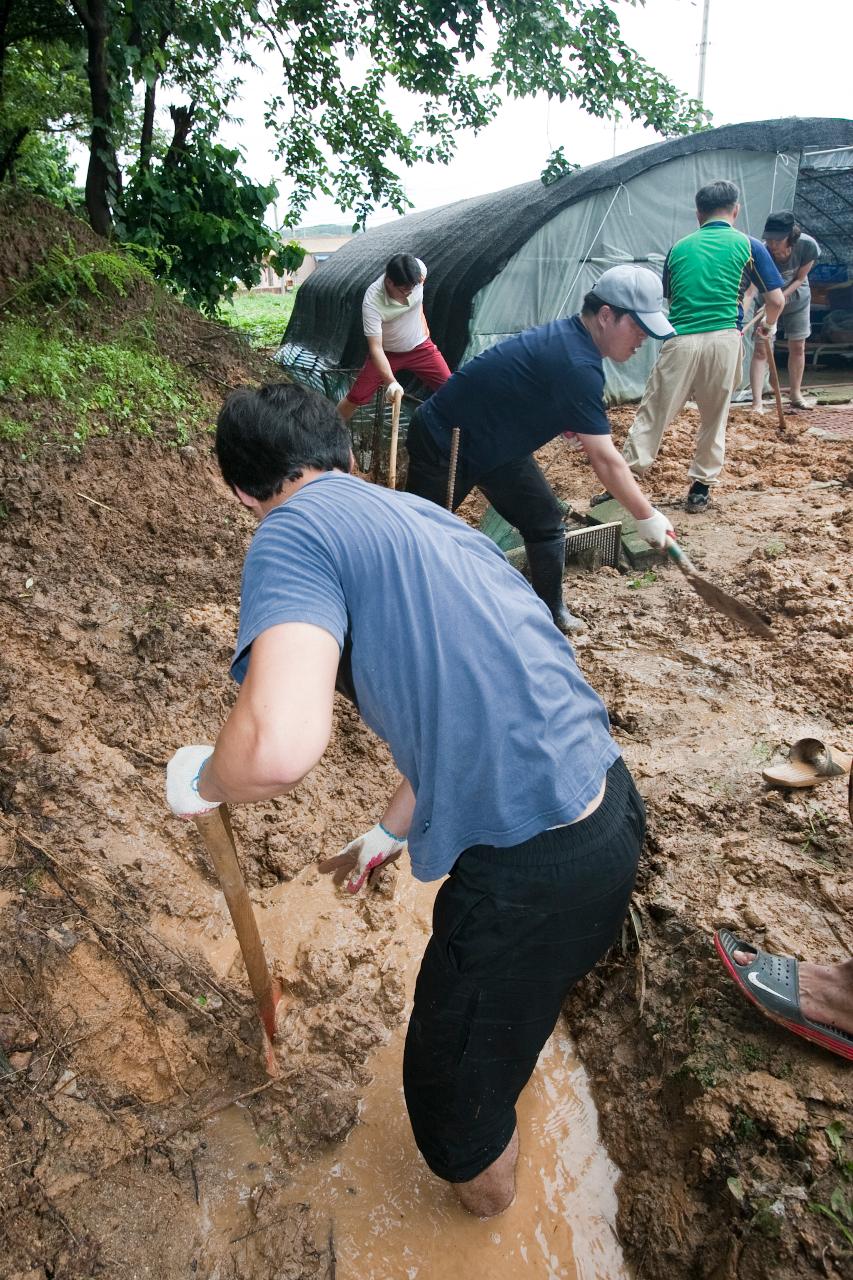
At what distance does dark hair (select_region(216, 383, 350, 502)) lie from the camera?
1537 millimetres

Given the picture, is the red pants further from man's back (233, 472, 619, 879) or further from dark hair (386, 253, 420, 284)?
man's back (233, 472, 619, 879)

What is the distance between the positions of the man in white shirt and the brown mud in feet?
8.67

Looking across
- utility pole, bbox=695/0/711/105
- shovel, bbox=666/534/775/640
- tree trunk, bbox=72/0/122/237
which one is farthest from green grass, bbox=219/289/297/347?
utility pole, bbox=695/0/711/105

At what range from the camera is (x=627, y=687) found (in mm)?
3887

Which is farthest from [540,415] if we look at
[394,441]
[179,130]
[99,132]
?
[179,130]

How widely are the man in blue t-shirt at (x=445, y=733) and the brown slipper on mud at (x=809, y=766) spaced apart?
137 centimetres

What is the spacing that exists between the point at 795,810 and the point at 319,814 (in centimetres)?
181

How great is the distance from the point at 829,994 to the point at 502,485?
2783mm

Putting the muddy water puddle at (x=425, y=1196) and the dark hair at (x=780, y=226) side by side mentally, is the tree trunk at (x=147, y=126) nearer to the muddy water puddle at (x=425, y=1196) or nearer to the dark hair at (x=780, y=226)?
the dark hair at (x=780, y=226)

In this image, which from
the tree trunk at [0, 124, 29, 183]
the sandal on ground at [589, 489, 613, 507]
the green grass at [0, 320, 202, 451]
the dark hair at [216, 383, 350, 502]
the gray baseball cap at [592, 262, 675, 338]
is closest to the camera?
the dark hair at [216, 383, 350, 502]

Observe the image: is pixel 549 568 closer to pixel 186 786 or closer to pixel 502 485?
pixel 502 485

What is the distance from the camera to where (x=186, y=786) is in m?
1.72

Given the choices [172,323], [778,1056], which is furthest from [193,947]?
[172,323]

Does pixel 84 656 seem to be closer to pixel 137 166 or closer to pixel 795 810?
pixel 795 810
